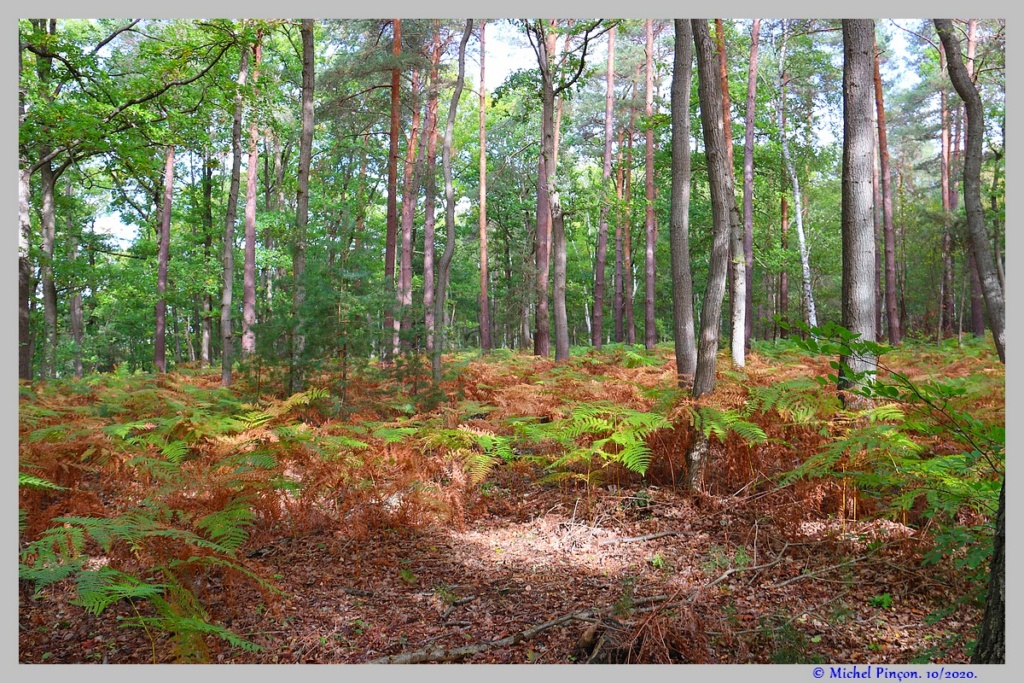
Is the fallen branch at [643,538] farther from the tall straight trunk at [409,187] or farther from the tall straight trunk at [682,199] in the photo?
the tall straight trunk at [409,187]

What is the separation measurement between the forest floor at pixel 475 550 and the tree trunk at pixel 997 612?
19.7 inches

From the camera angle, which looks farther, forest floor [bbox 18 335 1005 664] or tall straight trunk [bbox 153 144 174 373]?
Result: tall straight trunk [bbox 153 144 174 373]

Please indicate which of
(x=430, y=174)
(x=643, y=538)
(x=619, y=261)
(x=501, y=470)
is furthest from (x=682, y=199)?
(x=619, y=261)

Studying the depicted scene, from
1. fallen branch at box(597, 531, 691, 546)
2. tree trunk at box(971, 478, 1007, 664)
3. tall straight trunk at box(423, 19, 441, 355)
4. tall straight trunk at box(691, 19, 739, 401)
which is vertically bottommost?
fallen branch at box(597, 531, 691, 546)

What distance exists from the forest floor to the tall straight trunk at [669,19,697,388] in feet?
3.43

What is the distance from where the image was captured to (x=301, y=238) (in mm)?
7203

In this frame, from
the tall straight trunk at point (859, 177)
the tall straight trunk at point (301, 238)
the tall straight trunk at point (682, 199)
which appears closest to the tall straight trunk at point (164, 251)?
the tall straight trunk at point (301, 238)

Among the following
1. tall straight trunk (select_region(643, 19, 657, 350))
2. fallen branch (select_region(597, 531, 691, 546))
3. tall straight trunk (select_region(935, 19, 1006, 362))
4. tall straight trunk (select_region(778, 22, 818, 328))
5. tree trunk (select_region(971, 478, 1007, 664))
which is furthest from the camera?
tall straight trunk (select_region(643, 19, 657, 350))

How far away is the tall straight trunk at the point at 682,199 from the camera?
5734 millimetres

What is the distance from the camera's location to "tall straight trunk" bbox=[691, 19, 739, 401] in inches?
187

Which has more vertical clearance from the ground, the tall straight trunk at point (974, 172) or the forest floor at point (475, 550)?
the tall straight trunk at point (974, 172)

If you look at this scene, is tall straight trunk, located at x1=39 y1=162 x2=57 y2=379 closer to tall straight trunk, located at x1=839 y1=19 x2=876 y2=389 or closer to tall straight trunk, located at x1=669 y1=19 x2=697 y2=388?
tall straight trunk, located at x1=669 y1=19 x2=697 y2=388

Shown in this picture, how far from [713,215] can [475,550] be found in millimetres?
3380

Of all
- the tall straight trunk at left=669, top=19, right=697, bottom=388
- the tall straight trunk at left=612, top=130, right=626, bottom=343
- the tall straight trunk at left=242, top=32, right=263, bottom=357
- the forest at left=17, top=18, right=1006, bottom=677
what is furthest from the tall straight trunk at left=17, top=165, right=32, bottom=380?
the tall straight trunk at left=612, top=130, right=626, bottom=343
